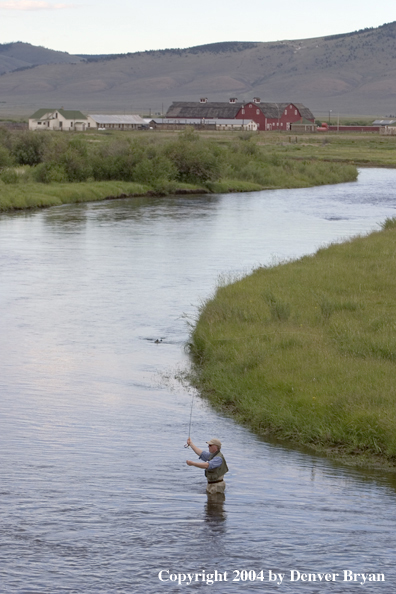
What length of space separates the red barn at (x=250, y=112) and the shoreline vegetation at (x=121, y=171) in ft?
252

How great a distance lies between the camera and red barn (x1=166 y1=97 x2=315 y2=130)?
146 metres

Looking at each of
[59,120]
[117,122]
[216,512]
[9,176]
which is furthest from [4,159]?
[117,122]

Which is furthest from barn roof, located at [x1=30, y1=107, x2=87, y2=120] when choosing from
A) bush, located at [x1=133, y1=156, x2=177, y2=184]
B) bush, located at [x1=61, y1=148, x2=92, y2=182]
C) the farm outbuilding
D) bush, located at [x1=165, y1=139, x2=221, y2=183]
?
bush, located at [x1=61, y1=148, x2=92, y2=182]

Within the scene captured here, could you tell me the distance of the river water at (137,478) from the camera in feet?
32.6

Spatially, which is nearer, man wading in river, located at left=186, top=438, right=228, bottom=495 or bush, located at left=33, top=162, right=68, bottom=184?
man wading in river, located at left=186, top=438, right=228, bottom=495

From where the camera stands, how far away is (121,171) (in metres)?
59.3

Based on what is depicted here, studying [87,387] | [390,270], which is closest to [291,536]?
[87,387]

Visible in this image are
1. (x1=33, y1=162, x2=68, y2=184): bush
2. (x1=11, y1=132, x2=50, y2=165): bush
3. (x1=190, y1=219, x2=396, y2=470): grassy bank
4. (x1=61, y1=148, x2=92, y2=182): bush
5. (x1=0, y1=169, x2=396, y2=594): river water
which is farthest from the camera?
(x1=11, y1=132, x2=50, y2=165): bush

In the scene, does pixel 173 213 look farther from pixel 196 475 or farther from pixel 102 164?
pixel 196 475

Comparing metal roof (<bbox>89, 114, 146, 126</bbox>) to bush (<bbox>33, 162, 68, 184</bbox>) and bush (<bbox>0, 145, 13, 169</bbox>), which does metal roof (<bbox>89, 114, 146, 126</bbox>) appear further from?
bush (<bbox>33, 162, 68, 184</bbox>)

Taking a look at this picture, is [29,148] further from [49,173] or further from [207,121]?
[207,121]

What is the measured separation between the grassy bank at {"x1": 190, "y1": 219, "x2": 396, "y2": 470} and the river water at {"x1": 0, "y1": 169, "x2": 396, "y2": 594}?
1.77 ft

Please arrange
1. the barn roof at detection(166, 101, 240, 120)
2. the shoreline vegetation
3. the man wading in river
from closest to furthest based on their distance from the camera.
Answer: the man wading in river
the shoreline vegetation
the barn roof at detection(166, 101, 240, 120)

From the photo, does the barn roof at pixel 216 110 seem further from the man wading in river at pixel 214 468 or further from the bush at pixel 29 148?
the man wading in river at pixel 214 468
